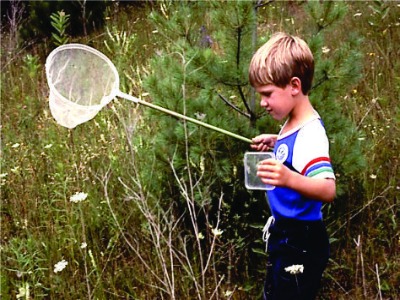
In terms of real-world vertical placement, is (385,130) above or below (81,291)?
above

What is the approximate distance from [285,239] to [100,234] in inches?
49.1

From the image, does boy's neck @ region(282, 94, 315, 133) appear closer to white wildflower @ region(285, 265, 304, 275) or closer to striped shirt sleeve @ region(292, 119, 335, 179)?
striped shirt sleeve @ region(292, 119, 335, 179)

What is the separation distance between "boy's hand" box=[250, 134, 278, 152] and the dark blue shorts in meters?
0.31

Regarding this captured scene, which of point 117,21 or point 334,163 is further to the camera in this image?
point 117,21

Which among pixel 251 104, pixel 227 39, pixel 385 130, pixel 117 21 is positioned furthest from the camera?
pixel 117 21

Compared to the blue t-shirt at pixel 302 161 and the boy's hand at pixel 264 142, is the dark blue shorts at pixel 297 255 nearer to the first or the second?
the blue t-shirt at pixel 302 161

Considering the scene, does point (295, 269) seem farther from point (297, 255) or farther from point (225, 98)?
point (225, 98)

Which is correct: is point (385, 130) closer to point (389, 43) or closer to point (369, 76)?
point (369, 76)

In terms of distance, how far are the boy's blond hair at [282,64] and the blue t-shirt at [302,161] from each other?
0.15 meters

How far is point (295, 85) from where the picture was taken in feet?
6.17

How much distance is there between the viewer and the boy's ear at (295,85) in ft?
6.14

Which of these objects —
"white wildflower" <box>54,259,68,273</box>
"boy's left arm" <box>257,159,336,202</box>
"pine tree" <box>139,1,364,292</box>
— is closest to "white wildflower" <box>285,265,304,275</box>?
"boy's left arm" <box>257,159,336,202</box>

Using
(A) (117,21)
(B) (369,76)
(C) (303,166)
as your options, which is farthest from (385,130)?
(A) (117,21)

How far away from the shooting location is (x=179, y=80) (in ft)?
8.62
